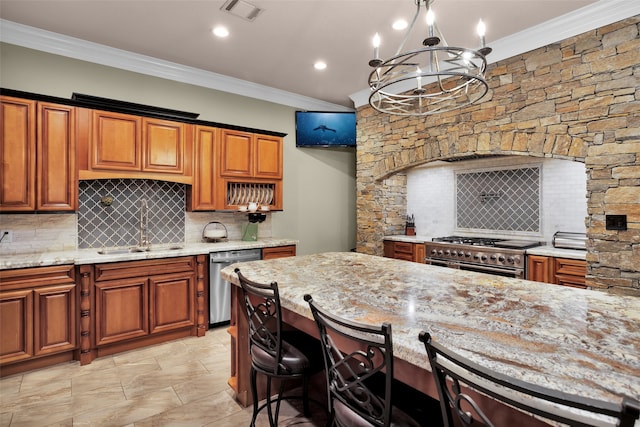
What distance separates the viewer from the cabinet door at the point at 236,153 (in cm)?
411

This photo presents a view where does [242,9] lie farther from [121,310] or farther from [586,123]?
[586,123]

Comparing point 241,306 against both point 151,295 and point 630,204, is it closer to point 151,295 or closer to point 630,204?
point 151,295

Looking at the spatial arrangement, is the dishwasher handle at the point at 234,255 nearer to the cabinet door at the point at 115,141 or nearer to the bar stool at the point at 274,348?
the cabinet door at the point at 115,141

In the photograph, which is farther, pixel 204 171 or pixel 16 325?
pixel 204 171

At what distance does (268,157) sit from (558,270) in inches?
138

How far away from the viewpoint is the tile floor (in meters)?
2.20

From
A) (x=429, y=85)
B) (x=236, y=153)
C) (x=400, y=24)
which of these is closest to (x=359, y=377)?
(x=400, y=24)

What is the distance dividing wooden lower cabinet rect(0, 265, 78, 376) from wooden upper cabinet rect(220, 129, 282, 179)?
76.7 inches

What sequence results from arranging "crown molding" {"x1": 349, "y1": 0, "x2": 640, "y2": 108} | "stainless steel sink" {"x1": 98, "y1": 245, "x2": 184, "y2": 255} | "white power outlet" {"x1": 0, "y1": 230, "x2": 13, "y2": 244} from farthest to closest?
"stainless steel sink" {"x1": 98, "y1": 245, "x2": 184, "y2": 255} < "white power outlet" {"x1": 0, "y1": 230, "x2": 13, "y2": 244} < "crown molding" {"x1": 349, "y1": 0, "x2": 640, "y2": 108}

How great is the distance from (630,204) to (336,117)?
12.3ft

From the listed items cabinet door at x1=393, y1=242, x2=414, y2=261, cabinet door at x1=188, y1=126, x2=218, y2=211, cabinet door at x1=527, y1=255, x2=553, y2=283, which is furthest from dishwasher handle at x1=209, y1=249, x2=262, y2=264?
cabinet door at x1=527, y1=255, x2=553, y2=283

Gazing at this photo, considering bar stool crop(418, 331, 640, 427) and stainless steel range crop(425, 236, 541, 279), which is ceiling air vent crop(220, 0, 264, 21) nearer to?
bar stool crop(418, 331, 640, 427)

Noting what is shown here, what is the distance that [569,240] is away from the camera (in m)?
3.77

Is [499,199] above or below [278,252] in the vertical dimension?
above
